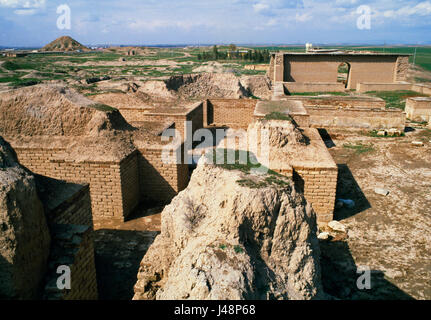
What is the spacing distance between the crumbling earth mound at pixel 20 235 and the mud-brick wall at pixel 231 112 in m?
→ 11.8

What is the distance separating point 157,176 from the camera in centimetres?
730

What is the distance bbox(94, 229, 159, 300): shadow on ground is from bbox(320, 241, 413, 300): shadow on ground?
2.77 metres

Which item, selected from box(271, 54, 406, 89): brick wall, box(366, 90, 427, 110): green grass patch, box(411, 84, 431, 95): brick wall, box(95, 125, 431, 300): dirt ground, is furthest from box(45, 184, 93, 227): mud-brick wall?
box(411, 84, 431, 95): brick wall

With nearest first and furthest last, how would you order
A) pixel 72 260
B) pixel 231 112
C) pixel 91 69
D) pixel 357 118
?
pixel 72 260, pixel 357 118, pixel 231 112, pixel 91 69

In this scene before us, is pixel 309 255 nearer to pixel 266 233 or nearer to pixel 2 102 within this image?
pixel 266 233

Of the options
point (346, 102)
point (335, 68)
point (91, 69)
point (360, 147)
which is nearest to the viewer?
point (360, 147)

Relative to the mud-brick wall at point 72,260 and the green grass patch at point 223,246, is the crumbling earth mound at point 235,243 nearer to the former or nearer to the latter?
the green grass patch at point 223,246

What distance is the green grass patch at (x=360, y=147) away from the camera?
11.0m

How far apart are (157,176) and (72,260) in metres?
3.78

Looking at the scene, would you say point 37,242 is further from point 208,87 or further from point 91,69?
point 91,69

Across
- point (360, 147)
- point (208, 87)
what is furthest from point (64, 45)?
point (360, 147)

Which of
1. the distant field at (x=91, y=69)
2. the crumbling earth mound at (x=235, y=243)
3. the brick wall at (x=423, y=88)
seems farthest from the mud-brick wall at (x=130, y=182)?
the brick wall at (x=423, y=88)
